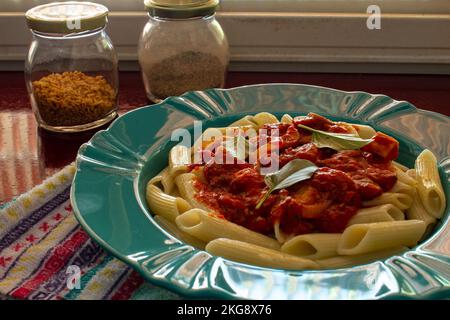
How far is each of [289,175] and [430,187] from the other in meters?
0.32

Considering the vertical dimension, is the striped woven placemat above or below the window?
below

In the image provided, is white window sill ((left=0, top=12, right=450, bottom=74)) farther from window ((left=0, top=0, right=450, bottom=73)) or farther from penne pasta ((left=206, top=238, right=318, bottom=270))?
penne pasta ((left=206, top=238, right=318, bottom=270))

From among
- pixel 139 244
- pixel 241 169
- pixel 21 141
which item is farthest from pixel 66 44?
pixel 139 244

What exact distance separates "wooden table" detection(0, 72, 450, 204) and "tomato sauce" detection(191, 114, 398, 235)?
46cm

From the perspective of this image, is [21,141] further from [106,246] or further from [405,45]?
[405,45]

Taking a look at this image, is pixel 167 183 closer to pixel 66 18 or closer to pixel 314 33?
pixel 66 18

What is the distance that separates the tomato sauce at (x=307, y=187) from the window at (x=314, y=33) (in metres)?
0.84

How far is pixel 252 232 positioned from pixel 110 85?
833 mm

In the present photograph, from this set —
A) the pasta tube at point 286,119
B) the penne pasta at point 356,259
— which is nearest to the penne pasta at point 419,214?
the penne pasta at point 356,259

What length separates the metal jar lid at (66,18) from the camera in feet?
5.98

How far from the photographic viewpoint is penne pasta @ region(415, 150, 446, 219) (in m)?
1.45

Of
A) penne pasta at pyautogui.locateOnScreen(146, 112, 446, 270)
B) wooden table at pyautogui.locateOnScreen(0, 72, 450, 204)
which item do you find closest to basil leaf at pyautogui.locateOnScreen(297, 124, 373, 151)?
penne pasta at pyautogui.locateOnScreen(146, 112, 446, 270)

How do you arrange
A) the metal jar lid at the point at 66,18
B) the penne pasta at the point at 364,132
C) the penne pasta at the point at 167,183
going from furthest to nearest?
the metal jar lid at the point at 66,18, the penne pasta at the point at 364,132, the penne pasta at the point at 167,183

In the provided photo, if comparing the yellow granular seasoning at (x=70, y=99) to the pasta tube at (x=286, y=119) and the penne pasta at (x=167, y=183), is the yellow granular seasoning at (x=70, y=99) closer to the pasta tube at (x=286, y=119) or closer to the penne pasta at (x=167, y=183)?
the penne pasta at (x=167, y=183)
